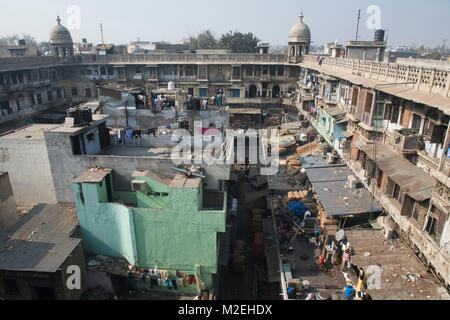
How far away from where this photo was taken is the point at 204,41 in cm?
7650

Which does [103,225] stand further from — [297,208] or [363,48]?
[363,48]

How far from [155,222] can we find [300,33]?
35.3 metres

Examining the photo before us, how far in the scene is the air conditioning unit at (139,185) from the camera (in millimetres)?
14297

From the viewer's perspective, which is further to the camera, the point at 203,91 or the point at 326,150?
the point at 203,91

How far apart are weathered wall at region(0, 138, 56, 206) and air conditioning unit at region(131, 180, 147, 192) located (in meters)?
6.08

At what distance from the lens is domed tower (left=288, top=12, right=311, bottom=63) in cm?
4100

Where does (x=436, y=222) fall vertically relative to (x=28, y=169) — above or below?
above

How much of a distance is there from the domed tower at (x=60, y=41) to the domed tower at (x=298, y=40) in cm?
3029

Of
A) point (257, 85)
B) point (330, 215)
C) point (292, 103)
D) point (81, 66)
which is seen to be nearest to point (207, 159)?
point (330, 215)

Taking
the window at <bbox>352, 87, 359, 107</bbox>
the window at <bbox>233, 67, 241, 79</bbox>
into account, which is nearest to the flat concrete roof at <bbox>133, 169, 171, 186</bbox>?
the window at <bbox>352, 87, 359, 107</bbox>

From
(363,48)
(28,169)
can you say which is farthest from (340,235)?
(363,48)

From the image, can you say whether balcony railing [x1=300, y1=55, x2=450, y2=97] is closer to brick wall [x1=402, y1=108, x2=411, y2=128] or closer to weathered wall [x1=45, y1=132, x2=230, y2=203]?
brick wall [x1=402, y1=108, x2=411, y2=128]

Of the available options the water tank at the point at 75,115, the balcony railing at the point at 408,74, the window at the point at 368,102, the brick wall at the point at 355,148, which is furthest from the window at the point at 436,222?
the water tank at the point at 75,115

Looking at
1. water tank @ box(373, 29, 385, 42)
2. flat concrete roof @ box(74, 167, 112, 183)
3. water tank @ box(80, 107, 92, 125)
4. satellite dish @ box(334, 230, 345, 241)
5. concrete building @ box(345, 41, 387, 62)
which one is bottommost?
satellite dish @ box(334, 230, 345, 241)
